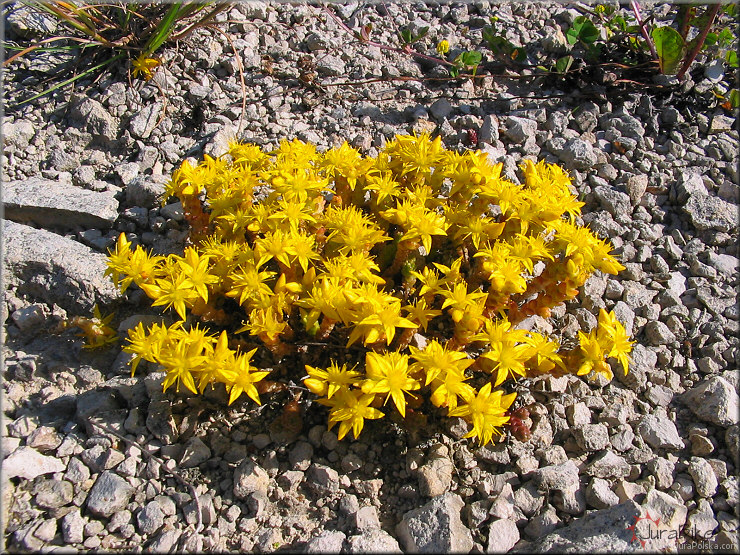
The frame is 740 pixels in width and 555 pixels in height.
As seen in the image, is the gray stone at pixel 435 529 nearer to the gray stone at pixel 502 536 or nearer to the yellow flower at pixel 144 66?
the gray stone at pixel 502 536

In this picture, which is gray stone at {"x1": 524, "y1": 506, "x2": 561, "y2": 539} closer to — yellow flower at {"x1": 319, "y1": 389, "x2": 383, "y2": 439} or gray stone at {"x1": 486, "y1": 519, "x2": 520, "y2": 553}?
gray stone at {"x1": 486, "y1": 519, "x2": 520, "y2": 553}

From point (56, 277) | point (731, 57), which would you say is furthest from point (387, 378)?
point (731, 57)

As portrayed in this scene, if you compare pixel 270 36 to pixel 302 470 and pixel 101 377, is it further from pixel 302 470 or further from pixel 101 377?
pixel 302 470

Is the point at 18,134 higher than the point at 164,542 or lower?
higher

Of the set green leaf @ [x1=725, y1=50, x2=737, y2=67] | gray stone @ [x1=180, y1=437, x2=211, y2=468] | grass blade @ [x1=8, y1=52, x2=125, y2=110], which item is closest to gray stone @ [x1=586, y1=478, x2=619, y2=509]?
gray stone @ [x1=180, y1=437, x2=211, y2=468]

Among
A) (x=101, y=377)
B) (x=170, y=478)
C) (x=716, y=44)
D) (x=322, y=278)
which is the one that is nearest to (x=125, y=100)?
(x=101, y=377)

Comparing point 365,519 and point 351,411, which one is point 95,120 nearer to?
point 351,411

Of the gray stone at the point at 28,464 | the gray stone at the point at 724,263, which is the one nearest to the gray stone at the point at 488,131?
the gray stone at the point at 724,263

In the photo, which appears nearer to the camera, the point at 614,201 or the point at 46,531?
the point at 46,531
